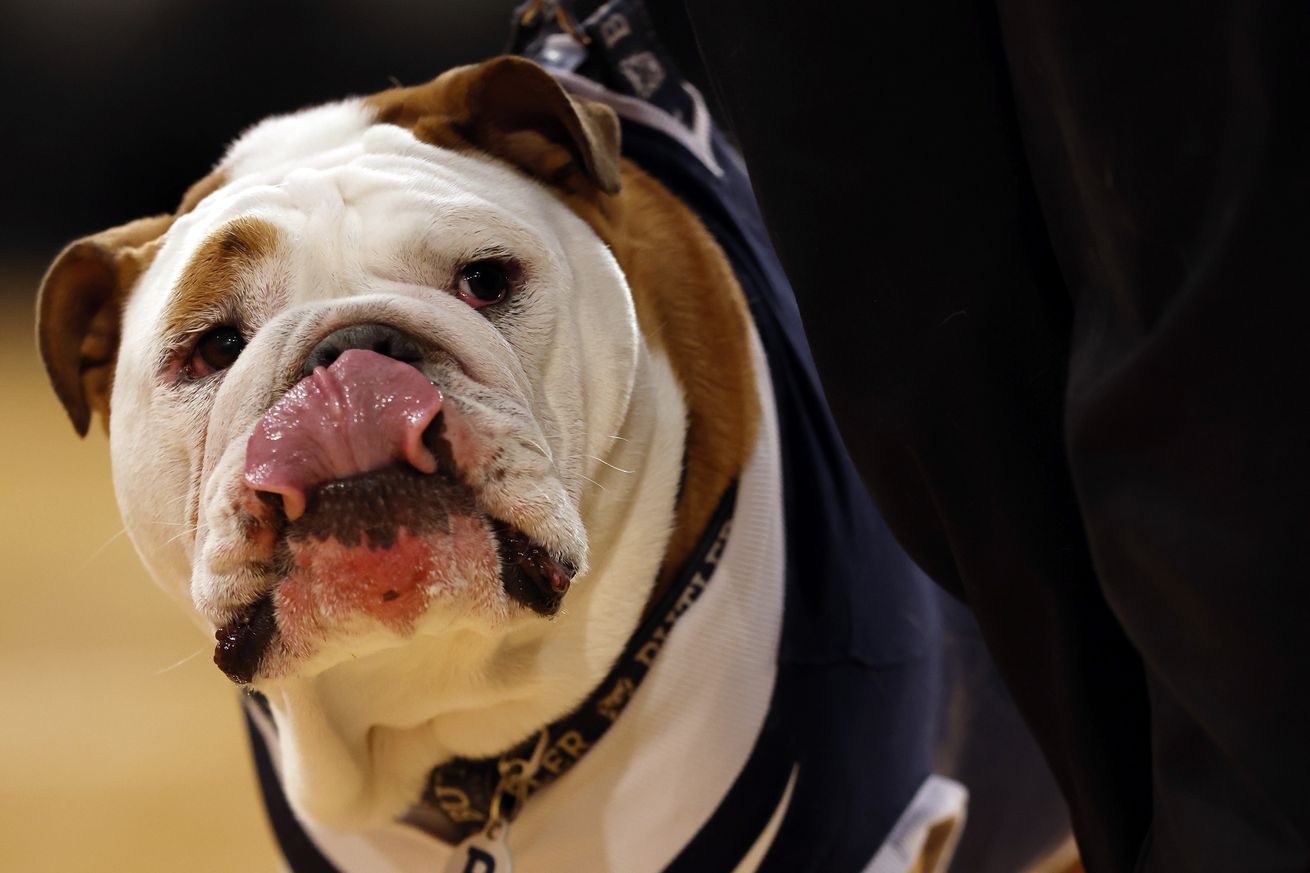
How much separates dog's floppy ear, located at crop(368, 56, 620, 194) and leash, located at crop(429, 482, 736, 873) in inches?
12.0

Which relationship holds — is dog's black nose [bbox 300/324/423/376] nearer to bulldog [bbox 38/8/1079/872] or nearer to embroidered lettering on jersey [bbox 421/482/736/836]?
bulldog [bbox 38/8/1079/872]

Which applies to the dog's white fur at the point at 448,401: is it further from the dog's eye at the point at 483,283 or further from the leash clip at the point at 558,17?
the leash clip at the point at 558,17

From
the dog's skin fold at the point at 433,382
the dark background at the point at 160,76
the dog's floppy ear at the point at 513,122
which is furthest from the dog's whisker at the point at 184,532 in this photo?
the dark background at the point at 160,76

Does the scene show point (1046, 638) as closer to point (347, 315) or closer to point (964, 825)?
point (347, 315)

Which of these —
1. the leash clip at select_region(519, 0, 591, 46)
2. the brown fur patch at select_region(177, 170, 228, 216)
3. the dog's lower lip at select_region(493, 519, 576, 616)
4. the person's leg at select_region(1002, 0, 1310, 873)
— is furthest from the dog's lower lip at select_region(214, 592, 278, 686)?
the leash clip at select_region(519, 0, 591, 46)

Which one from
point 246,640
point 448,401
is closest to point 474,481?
point 448,401

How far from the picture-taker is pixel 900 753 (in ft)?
3.41

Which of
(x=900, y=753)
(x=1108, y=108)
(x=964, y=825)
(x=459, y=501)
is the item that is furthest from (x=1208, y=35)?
(x=964, y=825)

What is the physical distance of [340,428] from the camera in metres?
0.71

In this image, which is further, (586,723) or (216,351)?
(586,723)

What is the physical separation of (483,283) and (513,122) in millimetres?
176

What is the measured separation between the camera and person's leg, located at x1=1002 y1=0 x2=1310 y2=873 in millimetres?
441

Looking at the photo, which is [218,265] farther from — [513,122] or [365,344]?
[513,122]

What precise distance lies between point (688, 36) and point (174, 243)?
0.65 m
